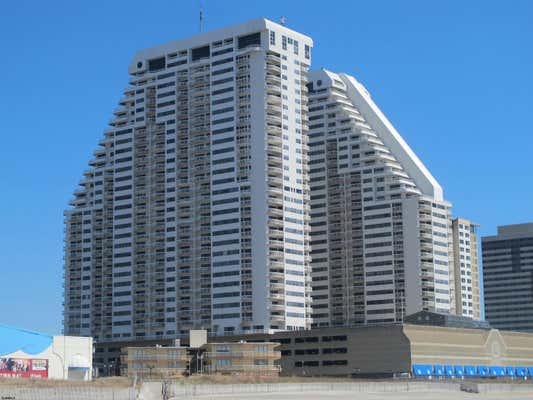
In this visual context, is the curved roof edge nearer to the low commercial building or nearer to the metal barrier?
the low commercial building

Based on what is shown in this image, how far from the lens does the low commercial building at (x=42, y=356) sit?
161625 mm

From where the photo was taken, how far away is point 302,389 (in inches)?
6471

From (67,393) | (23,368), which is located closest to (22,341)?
(23,368)

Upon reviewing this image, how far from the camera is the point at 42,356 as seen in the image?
169000 mm

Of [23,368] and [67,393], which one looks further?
[23,368]

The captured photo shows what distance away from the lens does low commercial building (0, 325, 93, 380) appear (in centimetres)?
16162

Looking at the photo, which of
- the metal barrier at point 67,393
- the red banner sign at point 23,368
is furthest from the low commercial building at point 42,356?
the metal barrier at point 67,393

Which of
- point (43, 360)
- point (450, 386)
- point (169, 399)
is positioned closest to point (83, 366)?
point (43, 360)

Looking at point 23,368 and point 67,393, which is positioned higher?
point 23,368

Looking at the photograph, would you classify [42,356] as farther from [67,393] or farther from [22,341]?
[67,393]

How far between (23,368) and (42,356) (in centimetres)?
519

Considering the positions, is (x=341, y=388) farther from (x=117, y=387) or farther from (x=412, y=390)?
(x=117, y=387)

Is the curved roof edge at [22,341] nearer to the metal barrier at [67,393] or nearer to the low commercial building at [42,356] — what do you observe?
the low commercial building at [42,356]

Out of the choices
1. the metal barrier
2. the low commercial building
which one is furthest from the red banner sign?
the metal barrier
